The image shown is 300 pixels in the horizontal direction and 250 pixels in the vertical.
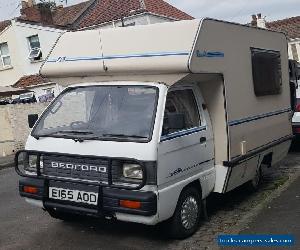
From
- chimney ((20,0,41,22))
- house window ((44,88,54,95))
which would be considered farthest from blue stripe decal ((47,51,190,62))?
chimney ((20,0,41,22))

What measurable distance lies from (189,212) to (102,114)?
63.3 inches

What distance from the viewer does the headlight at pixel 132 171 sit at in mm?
4828

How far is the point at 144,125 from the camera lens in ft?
16.6

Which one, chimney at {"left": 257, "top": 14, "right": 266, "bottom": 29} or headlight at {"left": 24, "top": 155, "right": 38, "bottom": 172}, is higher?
chimney at {"left": 257, "top": 14, "right": 266, "bottom": 29}

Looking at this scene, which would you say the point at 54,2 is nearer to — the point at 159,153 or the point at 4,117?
the point at 4,117

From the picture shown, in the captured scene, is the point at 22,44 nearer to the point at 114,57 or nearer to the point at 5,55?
the point at 5,55

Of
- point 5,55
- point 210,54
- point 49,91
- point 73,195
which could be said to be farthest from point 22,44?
point 73,195

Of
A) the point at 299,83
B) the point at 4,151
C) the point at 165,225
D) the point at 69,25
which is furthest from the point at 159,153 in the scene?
the point at 69,25

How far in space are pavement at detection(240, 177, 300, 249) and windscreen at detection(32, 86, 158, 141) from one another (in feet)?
5.82

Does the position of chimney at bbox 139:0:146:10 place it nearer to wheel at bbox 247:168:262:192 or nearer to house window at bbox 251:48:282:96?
house window at bbox 251:48:282:96

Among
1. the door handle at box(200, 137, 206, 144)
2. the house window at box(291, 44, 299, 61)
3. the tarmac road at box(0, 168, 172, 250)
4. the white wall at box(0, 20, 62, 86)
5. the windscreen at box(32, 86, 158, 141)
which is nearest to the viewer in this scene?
the windscreen at box(32, 86, 158, 141)

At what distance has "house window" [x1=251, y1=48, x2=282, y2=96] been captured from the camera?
691 cm

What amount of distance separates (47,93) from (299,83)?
1540 centimetres

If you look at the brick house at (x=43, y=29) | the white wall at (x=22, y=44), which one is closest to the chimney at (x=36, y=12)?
the brick house at (x=43, y=29)
